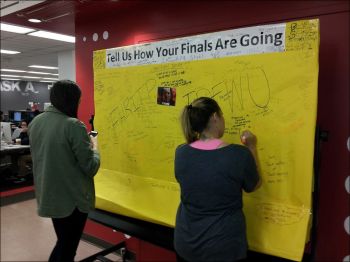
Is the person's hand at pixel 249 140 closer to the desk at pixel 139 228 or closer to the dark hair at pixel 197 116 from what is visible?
the dark hair at pixel 197 116

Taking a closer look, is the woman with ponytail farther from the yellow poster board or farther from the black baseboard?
the black baseboard

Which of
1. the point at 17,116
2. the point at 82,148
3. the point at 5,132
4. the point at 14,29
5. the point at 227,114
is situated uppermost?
the point at 14,29

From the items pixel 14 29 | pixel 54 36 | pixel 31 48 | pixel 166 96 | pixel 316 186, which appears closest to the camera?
pixel 316 186

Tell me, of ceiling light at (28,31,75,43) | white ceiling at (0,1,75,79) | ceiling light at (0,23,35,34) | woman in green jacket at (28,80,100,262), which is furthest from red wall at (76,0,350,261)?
white ceiling at (0,1,75,79)

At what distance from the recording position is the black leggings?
6.59ft

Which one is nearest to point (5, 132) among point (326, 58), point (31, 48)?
point (31, 48)

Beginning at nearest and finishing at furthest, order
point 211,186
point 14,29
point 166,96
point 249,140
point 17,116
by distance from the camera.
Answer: point 211,186, point 249,140, point 166,96, point 14,29, point 17,116

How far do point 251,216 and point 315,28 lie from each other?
1030mm

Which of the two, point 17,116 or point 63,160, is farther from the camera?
point 17,116

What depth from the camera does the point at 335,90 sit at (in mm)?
1794

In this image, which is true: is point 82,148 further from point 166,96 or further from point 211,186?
point 211,186

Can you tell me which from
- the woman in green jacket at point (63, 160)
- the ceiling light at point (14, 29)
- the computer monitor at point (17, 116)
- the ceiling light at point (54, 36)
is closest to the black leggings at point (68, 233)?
the woman in green jacket at point (63, 160)

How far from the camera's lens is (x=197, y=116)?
1.47m

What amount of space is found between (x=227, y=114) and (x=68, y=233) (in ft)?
4.11
